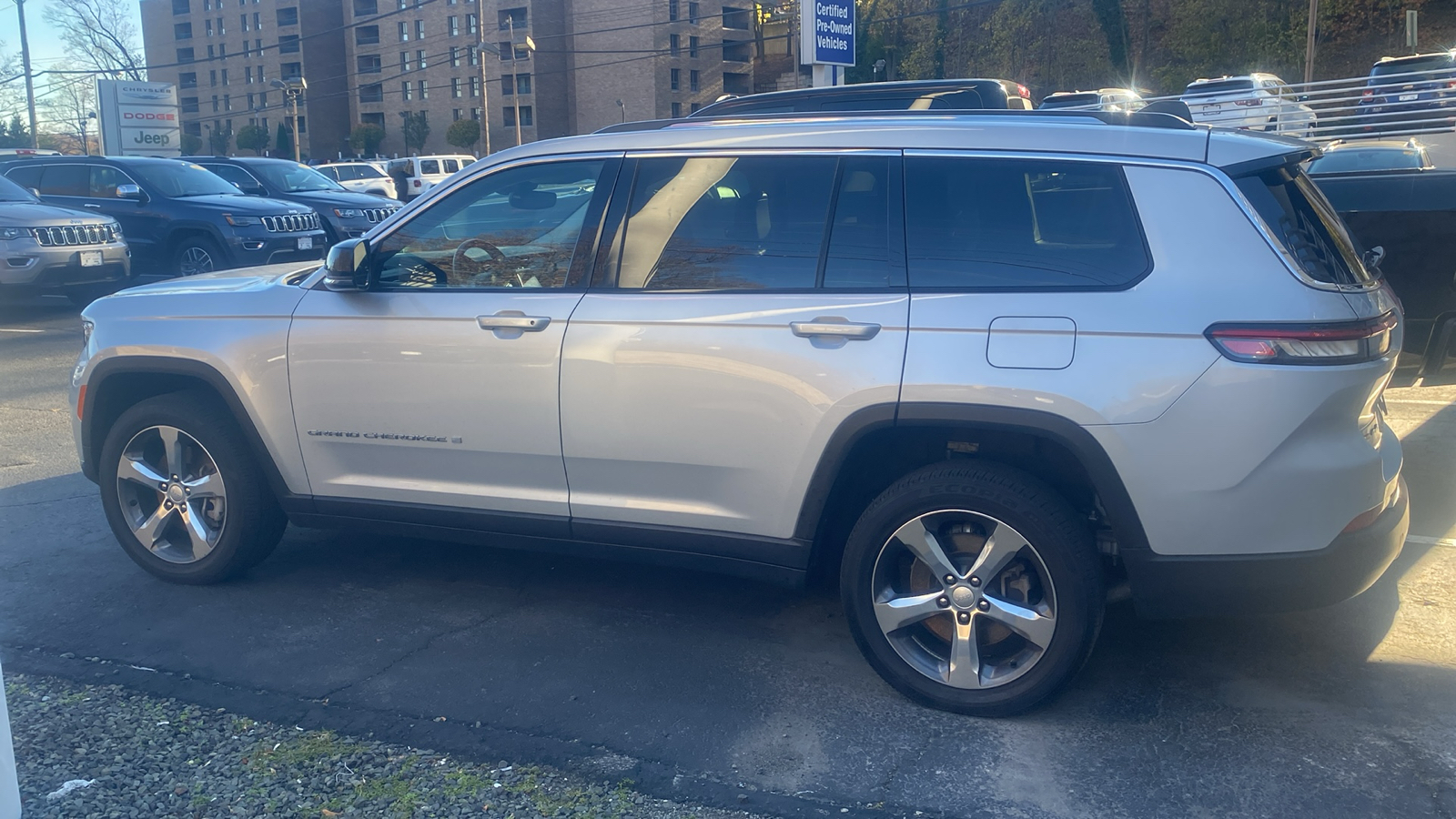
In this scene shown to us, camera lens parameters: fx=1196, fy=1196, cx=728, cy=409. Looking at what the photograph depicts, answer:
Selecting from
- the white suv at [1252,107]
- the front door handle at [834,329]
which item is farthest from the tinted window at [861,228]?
the white suv at [1252,107]

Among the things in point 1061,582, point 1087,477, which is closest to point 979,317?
point 1087,477

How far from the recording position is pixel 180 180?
1564cm

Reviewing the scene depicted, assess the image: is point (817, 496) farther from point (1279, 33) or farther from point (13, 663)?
point (1279, 33)

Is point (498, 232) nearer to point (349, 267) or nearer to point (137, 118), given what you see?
point (349, 267)

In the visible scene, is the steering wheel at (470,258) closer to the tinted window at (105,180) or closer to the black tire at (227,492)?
the black tire at (227,492)

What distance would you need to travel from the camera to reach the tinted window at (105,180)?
15.5 meters

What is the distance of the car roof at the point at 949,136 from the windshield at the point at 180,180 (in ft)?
41.5

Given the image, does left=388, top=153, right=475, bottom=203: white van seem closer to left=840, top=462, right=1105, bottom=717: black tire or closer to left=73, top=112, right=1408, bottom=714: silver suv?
left=73, top=112, right=1408, bottom=714: silver suv

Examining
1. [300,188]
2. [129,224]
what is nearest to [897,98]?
[129,224]

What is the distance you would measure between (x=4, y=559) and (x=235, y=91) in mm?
94519

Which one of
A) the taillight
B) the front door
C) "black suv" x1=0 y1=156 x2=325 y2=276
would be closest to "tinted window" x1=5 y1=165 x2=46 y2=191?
"black suv" x1=0 y1=156 x2=325 y2=276

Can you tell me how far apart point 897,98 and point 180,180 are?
12028 mm

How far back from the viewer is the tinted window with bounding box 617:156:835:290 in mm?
3961

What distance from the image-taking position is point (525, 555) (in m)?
5.38
